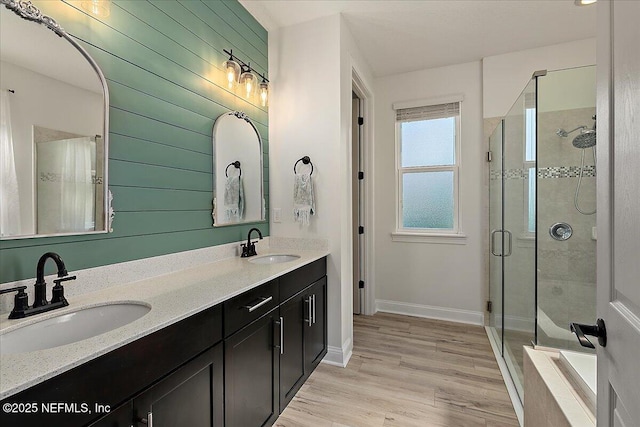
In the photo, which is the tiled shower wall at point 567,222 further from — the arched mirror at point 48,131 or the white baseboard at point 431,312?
the arched mirror at point 48,131

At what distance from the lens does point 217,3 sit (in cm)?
204

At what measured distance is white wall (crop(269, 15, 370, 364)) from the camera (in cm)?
239

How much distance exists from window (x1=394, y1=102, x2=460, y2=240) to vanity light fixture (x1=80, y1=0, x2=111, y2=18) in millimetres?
2866

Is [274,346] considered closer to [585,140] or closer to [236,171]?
[236,171]

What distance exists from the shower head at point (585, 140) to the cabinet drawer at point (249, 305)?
220cm

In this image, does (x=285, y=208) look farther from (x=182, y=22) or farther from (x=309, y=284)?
(x=182, y=22)

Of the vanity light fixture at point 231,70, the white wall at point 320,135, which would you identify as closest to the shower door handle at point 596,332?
the white wall at point 320,135

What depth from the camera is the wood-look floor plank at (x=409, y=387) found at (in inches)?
69.4

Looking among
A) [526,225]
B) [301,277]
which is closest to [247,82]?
[301,277]

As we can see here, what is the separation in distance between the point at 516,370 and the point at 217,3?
10.8ft

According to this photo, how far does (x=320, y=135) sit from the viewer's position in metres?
2.43

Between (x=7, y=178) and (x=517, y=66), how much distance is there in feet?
12.9

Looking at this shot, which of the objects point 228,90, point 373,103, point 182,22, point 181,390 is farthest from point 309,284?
point 373,103

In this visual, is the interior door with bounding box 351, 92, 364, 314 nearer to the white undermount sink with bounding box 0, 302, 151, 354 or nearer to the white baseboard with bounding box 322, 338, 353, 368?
the white baseboard with bounding box 322, 338, 353, 368
